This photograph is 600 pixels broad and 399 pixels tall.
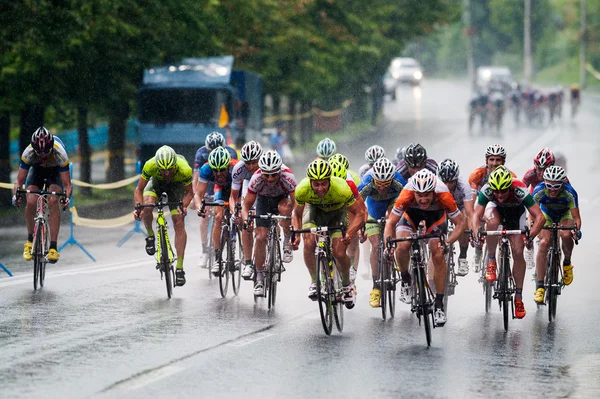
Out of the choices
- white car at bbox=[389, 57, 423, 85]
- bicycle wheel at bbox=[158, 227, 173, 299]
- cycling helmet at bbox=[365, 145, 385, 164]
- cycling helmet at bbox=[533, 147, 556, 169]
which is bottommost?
bicycle wheel at bbox=[158, 227, 173, 299]

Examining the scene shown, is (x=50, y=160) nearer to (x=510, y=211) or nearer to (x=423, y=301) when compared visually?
(x=510, y=211)

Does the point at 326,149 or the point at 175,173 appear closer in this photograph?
the point at 175,173

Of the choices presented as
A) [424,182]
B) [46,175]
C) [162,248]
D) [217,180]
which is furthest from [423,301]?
[46,175]

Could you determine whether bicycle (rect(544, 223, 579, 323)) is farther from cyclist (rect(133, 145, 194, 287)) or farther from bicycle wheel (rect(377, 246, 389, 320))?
cyclist (rect(133, 145, 194, 287))

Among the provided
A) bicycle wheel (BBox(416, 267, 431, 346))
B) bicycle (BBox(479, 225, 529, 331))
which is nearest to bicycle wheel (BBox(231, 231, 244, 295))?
bicycle (BBox(479, 225, 529, 331))

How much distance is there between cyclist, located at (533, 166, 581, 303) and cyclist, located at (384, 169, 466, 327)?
6.53 feet

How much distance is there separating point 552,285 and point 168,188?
4.65 metres

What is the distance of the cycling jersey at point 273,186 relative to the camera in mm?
13820

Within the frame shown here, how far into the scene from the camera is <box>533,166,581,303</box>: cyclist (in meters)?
14.0

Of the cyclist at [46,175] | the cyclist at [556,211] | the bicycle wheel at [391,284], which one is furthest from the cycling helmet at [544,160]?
the cyclist at [46,175]

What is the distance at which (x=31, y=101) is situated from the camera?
27.1 meters

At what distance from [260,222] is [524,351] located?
143 inches

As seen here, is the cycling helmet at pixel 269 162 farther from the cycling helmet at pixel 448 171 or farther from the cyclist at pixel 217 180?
the cycling helmet at pixel 448 171

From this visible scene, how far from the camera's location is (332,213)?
42.3 ft
